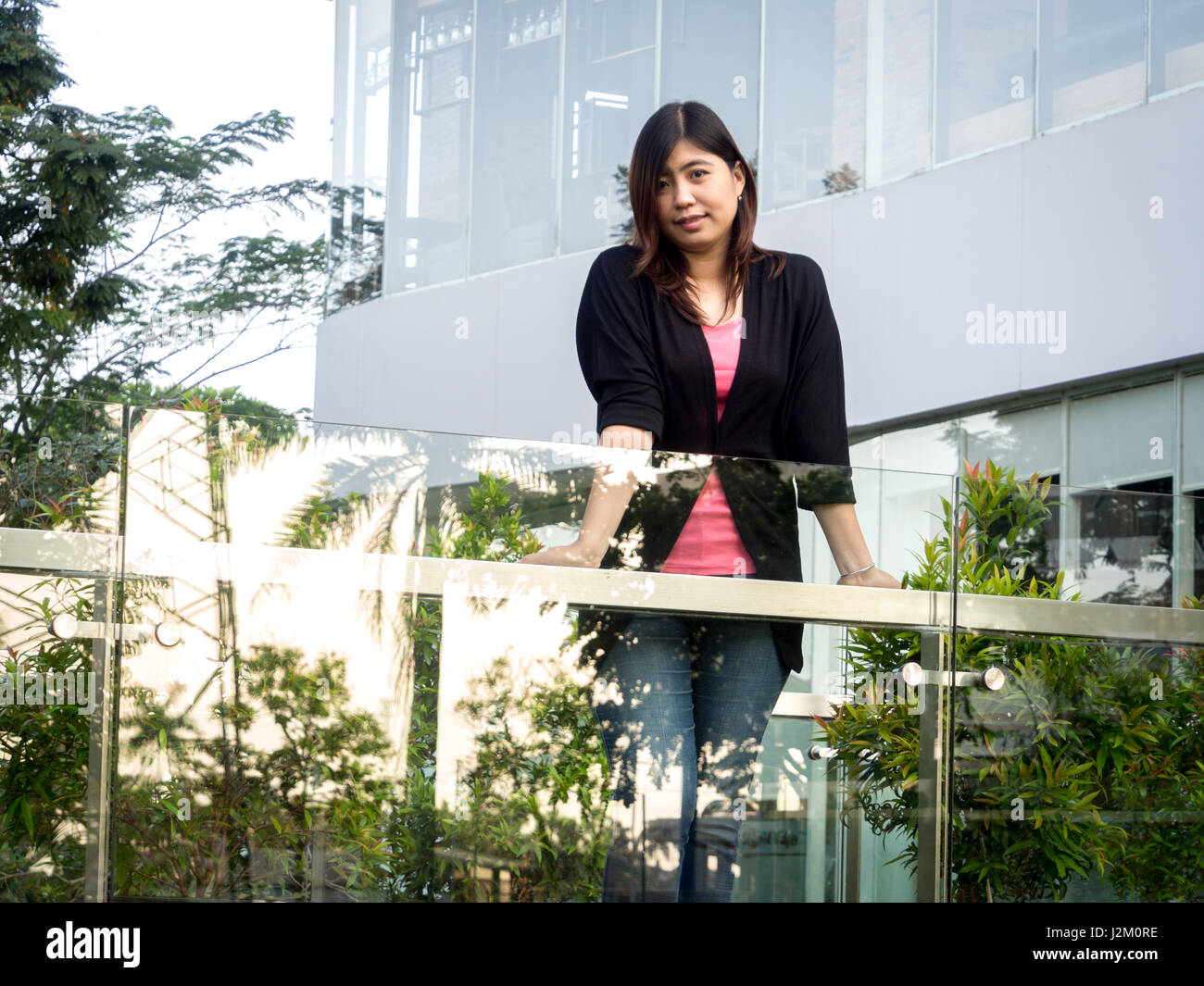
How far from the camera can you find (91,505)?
2141 mm

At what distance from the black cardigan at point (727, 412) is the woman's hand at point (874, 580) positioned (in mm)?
107

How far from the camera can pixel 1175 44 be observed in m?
8.00

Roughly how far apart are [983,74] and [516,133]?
492 cm

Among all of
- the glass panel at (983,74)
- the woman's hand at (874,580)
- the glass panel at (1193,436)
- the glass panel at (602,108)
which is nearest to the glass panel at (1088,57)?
the glass panel at (983,74)

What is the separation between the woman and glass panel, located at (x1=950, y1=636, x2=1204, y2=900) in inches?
14.6

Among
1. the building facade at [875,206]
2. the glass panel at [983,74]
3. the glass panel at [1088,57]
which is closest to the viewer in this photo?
the building facade at [875,206]

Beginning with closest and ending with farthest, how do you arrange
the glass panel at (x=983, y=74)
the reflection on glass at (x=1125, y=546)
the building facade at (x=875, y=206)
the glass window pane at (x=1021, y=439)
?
the reflection on glass at (x=1125, y=546), the building facade at (x=875, y=206), the glass window pane at (x=1021, y=439), the glass panel at (x=983, y=74)

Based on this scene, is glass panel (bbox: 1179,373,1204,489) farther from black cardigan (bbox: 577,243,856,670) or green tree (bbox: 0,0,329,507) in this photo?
green tree (bbox: 0,0,329,507)

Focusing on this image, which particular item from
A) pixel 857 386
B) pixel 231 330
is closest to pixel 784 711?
pixel 857 386

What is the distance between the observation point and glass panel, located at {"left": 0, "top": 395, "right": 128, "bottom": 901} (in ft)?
6.86

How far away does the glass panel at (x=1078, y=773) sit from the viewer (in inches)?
101

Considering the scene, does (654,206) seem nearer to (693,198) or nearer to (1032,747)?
(693,198)

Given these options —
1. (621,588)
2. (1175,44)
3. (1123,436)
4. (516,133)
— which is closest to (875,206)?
(1175,44)

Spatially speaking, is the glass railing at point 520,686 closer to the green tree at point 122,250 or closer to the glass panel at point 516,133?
the glass panel at point 516,133
